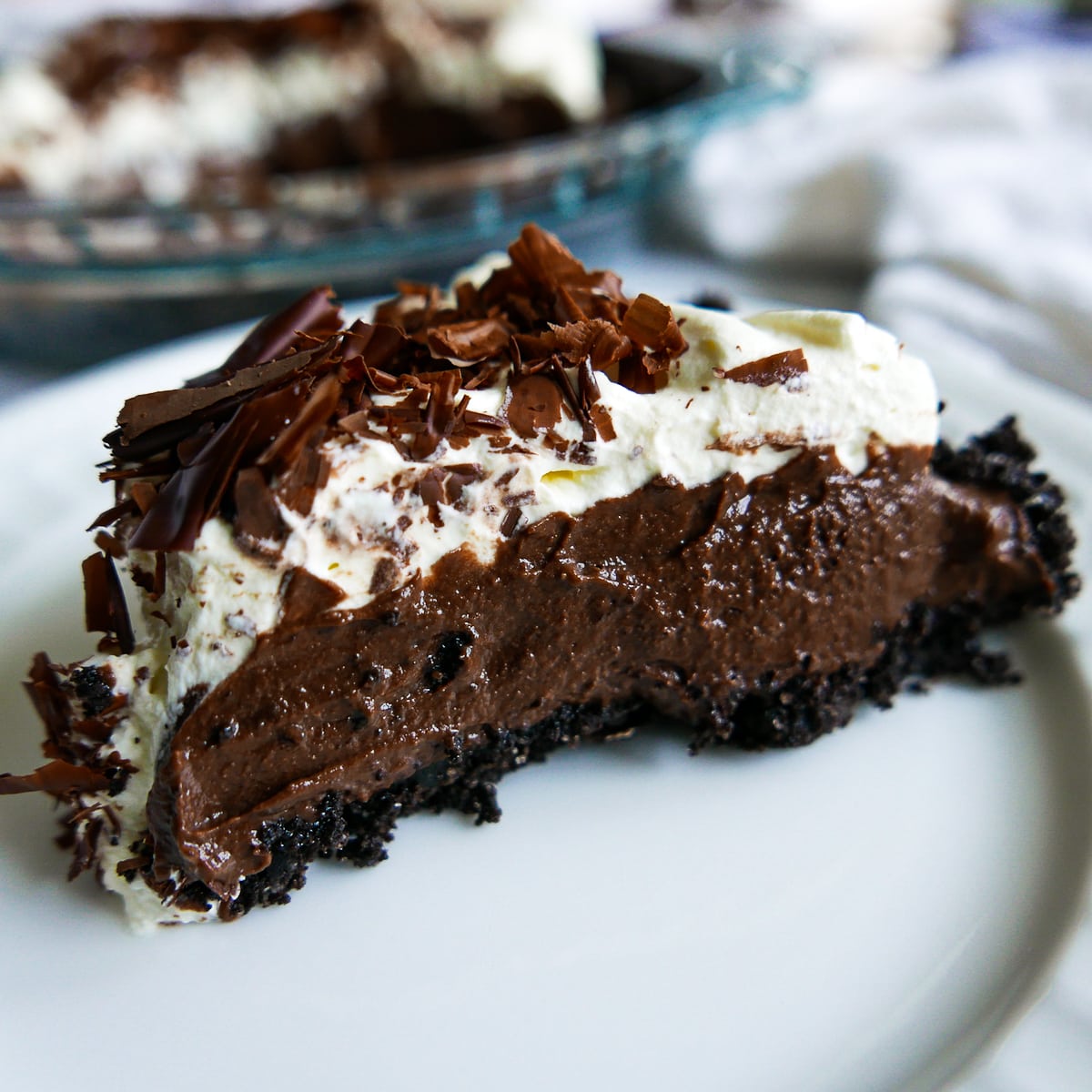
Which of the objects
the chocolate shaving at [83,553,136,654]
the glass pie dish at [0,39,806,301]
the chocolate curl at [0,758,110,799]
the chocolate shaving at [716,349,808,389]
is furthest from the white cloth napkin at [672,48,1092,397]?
the chocolate curl at [0,758,110,799]

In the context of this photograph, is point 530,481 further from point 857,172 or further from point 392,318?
point 857,172

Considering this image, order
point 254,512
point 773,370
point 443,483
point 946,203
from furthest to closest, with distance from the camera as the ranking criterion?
point 946,203, point 773,370, point 443,483, point 254,512

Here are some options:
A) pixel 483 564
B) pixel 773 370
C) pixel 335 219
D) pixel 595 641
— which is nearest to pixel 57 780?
pixel 483 564

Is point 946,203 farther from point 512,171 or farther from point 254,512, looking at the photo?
point 254,512

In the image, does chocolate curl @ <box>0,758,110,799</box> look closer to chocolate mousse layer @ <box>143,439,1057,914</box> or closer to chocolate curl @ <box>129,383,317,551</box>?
chocolate mousse layer @ <box>143,439,1057,914</box>

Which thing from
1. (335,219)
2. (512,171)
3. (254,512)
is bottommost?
(335,219)
